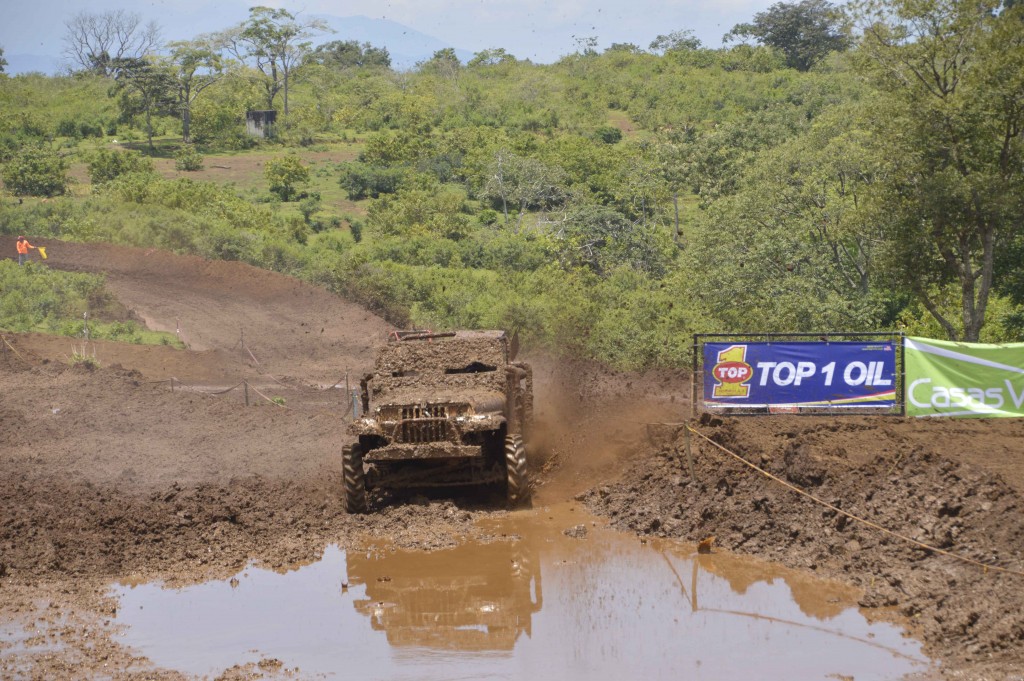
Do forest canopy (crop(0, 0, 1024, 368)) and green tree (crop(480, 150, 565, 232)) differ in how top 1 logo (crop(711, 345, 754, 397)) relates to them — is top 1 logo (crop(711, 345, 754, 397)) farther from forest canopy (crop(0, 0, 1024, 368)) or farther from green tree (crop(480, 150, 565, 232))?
green tree (crop(480, 150, 565, 232))

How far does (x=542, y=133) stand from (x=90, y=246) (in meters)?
40.6

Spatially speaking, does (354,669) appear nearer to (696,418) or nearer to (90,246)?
(696,418)

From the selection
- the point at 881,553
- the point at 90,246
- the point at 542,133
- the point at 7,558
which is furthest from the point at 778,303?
the point at 542,133

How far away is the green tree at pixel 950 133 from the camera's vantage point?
22.1 meters

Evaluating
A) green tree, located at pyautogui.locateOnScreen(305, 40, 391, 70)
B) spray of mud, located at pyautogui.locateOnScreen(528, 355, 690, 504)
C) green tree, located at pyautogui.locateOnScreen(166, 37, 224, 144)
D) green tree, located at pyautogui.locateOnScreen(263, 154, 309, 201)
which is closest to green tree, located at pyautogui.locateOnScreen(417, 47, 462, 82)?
green tree, located at pyautogui.locateOnScreen(305, 40, 391, 70)

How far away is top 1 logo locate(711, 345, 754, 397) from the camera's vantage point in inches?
715

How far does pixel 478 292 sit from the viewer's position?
37.0 m

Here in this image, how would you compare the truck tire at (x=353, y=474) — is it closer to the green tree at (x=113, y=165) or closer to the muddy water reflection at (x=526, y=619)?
the muddy water reflection at (x=526, y=619)

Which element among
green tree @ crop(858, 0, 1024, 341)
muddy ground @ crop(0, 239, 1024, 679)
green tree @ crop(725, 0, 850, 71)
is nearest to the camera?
muddy ground @ crop(0, 239, 1024, 679)

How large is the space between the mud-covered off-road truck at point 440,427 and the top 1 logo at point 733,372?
3.21 metres

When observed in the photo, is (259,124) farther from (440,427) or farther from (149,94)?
(440,427)

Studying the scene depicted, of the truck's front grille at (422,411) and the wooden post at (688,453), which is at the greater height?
the truck's front grille at (422,411)

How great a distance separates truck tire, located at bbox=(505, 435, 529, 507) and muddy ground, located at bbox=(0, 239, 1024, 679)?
0.50 meters

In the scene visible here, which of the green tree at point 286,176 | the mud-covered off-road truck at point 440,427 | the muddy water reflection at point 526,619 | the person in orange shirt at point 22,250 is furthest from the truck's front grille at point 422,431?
the green tree at point 286,176
